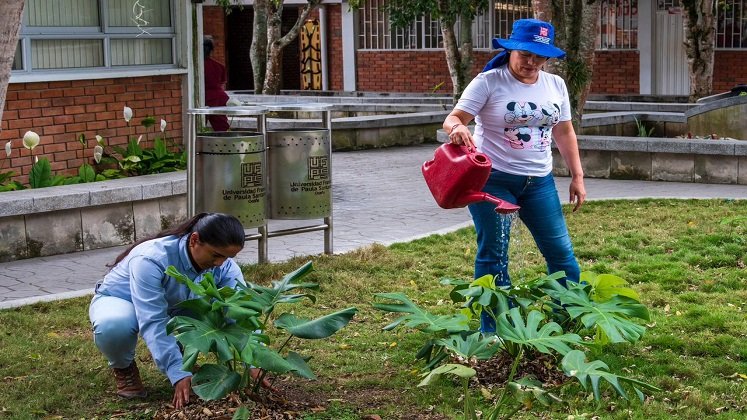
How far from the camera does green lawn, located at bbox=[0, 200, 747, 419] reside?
206 inches

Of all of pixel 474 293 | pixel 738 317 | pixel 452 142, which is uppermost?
pixel 452 142

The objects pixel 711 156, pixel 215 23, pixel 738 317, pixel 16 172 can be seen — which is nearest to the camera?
pixel 738 317

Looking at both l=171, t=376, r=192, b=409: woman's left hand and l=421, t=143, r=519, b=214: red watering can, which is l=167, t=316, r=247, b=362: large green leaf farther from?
l=421, t=143, r=519, b=214: red watering can

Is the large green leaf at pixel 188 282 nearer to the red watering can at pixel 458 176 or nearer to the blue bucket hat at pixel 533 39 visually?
the red watering can at pixel 458 176

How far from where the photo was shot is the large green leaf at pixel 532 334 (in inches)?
182

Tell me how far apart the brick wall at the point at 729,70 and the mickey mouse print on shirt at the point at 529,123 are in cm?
1921

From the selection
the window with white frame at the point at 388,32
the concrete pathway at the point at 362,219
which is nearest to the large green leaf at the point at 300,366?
the concrete pathway at the point at 362,219

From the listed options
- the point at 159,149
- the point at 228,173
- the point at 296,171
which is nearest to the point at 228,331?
the point at 228,173

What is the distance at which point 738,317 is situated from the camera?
21.8 feet

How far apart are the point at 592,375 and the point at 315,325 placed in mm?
1139

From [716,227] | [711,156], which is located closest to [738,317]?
[716,227]

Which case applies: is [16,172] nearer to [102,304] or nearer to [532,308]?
[102,304]

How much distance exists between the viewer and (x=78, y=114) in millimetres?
10477

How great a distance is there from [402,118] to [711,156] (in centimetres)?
595
